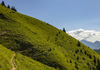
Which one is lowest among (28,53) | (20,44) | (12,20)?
(28,53)

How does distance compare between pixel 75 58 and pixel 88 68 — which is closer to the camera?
pixel 88 68

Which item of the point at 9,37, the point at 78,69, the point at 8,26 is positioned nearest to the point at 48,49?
the point at 78,69

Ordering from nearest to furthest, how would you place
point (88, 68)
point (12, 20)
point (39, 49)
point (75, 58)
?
point (39, 49)
point (88, 68)
point (75, 58)
point (12, 20)

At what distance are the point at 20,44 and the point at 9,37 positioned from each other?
824 centimetres

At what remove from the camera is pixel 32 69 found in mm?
32125

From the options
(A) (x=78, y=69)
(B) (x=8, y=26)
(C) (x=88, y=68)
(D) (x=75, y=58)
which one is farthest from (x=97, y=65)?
(B) (x=8, y=26)

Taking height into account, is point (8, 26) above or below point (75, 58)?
above

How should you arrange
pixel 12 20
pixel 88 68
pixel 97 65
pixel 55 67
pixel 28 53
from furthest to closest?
pixel 12 20, pixel 97 65, pixel 88 68, pixel 28 53, pixel 55 67

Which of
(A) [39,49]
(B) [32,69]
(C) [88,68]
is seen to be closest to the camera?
(B) [32,69]

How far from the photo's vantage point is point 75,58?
60469mm

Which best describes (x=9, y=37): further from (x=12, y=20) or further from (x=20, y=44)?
(x=12, y=20)

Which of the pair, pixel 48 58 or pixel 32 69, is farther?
A: pixel 48 58

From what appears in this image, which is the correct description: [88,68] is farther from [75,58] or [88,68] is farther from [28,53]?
[28,53]

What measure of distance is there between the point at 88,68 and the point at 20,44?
4249 cm
